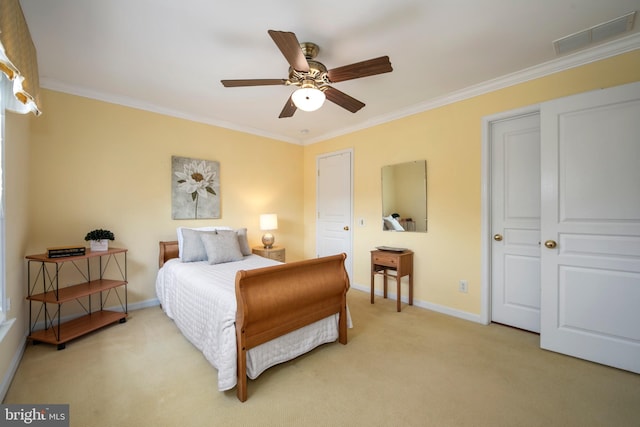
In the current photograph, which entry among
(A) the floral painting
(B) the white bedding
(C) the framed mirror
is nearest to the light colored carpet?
(B) the white bedding

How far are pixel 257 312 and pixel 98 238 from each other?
2154mm

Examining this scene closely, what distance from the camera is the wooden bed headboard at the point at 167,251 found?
131 inches

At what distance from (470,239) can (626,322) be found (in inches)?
50.8

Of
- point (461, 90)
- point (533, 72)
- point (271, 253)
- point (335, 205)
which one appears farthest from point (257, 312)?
point (533, 72)

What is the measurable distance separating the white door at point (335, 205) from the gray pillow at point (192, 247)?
209cm

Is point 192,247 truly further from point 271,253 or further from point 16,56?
point 16,56

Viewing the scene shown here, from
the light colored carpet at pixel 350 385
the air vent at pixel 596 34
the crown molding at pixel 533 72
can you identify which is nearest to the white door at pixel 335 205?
the crown molding at pixel 533 72

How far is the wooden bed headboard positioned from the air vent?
4.39 meters

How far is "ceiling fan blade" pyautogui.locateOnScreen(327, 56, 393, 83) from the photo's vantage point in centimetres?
180

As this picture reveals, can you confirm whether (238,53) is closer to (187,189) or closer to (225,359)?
(187,189)

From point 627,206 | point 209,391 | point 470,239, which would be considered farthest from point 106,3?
point 627,206

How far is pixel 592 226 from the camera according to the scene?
2.14 meters

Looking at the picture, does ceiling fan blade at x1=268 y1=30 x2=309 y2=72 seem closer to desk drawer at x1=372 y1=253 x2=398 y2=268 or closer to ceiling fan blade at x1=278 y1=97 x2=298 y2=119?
ceiling fan blade at x1=278 y1=97 x2=298 y2=119

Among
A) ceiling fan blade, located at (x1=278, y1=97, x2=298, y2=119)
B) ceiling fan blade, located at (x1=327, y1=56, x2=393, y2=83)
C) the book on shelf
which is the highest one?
ceiling fan blade, located at (x1=327, y1=56, x2=393, y2=83)
